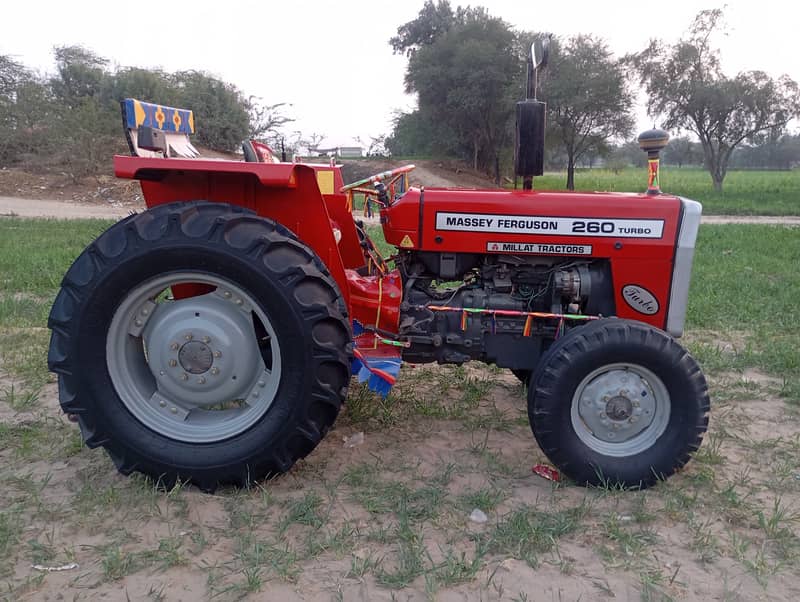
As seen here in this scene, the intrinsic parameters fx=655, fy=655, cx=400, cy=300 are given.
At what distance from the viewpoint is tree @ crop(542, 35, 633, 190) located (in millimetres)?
23578

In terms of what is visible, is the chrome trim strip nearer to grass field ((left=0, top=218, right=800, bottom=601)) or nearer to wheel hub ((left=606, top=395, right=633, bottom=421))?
wheel hub ((left=606, top=395, right=633, bottom=421))

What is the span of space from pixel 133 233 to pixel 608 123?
24.6 m

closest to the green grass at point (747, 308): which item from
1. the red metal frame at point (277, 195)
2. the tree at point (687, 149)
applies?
the red metal frame at point (277, 195)

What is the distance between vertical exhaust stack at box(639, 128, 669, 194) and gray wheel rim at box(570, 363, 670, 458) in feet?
3.17

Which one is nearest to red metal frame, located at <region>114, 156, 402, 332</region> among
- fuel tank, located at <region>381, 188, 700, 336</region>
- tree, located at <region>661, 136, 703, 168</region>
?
fuel tank, located at <region>381, 188, 700, 336</region>

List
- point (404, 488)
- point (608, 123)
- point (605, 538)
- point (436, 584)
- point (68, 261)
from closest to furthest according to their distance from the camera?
point (436, 584)
point (605, 538)
point (404, 488)
point (68, 261)
point (608, 123)

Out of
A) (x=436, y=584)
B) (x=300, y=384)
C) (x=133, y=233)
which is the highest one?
(x=133, y=233)

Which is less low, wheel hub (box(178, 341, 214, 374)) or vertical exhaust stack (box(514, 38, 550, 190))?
vertical exhaust stack (box(514, 38, 550, 190))

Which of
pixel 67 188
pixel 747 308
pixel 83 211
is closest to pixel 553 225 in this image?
pixel 747 308

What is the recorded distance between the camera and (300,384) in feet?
9.41

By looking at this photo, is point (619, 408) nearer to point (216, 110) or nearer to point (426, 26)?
point (216, 110)

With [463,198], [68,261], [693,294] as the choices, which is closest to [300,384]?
[463,198]

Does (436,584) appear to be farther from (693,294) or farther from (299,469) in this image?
(693,294)

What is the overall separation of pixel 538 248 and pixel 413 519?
1.47 metres
